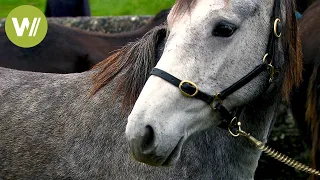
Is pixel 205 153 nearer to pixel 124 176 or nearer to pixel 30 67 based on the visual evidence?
pixel 124 176

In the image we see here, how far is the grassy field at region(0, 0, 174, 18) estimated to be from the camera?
35.4 feet

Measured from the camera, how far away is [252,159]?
306 centimetres

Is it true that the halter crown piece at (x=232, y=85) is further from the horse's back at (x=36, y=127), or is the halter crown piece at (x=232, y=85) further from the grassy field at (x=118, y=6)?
the grassy field at (x=118, y=6)

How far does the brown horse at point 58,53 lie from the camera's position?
5.16 meters

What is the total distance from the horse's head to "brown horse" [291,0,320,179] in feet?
4.29

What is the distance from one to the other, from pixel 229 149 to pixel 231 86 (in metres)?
0.49

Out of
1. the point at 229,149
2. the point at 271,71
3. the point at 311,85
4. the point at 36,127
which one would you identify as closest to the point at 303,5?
the point at 311,85

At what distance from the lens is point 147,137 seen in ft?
8.00

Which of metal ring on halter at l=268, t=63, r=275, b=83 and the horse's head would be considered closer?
the horse's head

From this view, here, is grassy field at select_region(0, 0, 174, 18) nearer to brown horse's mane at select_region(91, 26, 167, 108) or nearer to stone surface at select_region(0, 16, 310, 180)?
stone surface at select_region(0, 16, 310, 180)

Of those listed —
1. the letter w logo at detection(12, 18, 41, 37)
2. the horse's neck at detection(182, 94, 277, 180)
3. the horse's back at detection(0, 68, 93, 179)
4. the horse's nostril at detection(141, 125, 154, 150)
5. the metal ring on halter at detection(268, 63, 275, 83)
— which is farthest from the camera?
the letter w logo at detection(12, 18, 41, 37)

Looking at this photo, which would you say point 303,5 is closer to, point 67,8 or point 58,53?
point 58,53

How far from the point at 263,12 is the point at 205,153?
2.35 feet

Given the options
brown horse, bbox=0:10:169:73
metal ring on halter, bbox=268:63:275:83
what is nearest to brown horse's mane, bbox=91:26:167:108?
metal ring on halter, bbox=268:63:275:83
